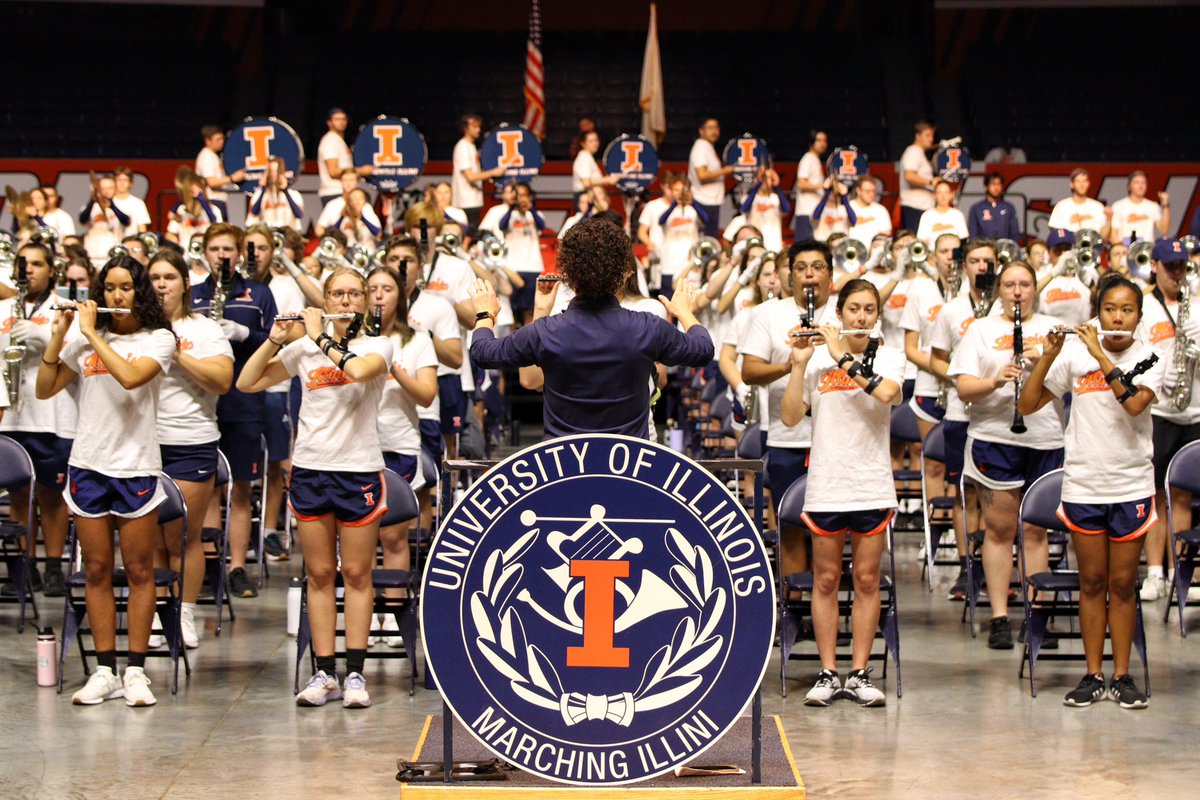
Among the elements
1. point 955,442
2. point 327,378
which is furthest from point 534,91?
point 327,378

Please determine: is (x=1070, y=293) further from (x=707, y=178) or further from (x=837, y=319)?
(x=707, y=178)

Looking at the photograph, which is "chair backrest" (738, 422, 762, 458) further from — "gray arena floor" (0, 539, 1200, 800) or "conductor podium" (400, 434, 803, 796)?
"conductor podium" (400, 434, 803, 796)

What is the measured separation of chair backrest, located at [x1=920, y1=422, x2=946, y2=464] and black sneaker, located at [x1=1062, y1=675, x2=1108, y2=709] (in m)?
2.60

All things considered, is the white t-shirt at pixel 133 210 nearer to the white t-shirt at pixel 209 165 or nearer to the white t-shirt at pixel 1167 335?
the white t-shirt at pixel 209 165

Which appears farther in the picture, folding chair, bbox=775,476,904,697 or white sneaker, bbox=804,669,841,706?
folding chair, bbox=775,476,904,697

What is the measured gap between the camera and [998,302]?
9.25 m

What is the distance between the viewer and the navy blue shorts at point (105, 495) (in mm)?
7137

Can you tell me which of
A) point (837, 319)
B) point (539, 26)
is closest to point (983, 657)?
point (837, 319)

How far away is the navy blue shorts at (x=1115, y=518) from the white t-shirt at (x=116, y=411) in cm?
399

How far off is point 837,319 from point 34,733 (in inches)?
162

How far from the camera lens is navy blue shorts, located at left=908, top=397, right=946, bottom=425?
10797 millimetres

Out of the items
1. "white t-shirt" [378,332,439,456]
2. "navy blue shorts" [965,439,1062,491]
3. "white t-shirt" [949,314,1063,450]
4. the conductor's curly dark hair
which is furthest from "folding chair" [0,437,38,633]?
"navy blue shorts" [965,439,1062,491]

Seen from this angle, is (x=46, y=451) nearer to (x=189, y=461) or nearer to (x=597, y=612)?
(x=189, y=461)

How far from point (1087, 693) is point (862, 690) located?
0.99 m
